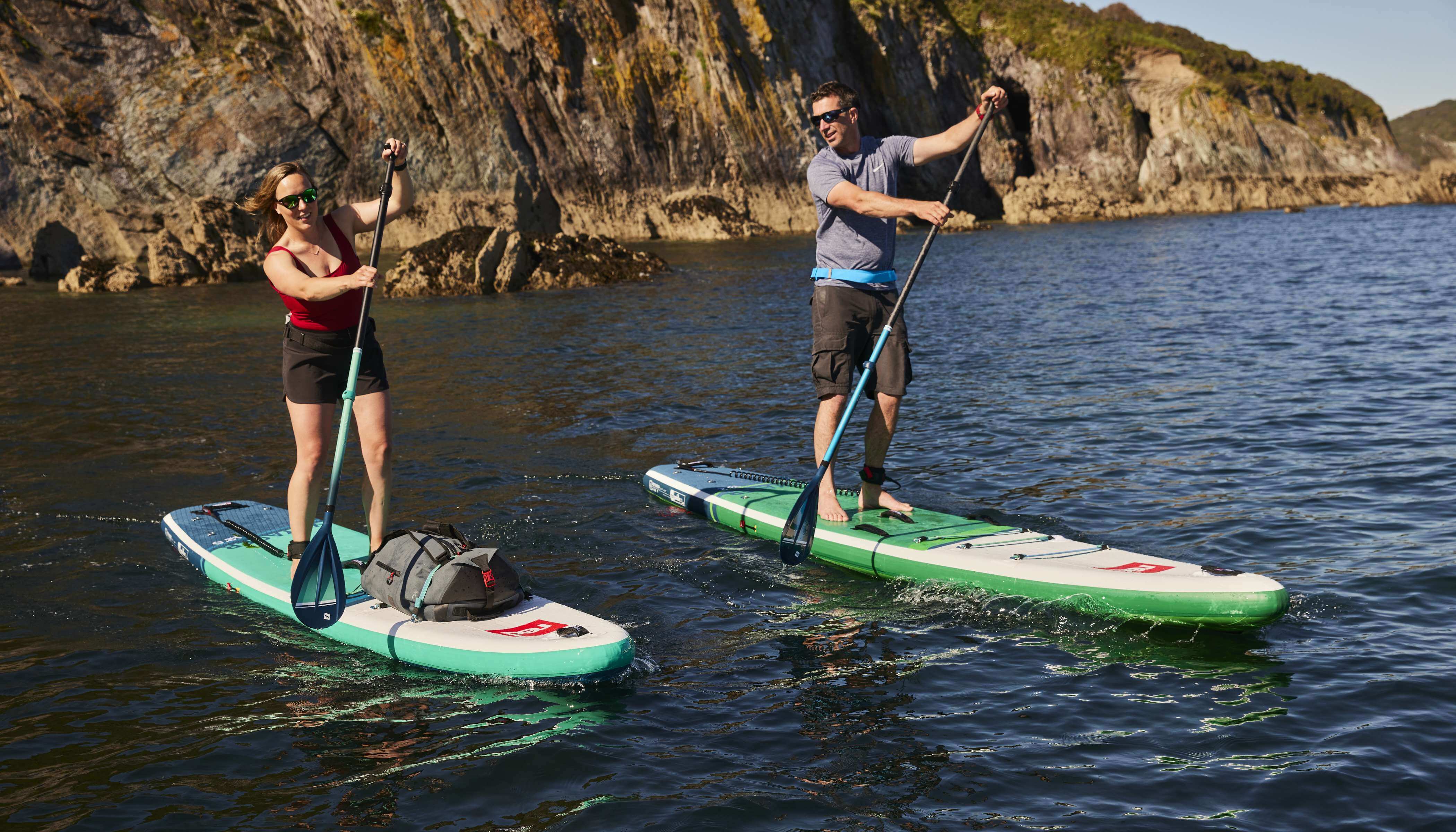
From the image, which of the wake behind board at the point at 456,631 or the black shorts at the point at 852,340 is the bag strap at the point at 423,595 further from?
the black shorts at the point at 852,340

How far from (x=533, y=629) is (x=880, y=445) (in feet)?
10.9

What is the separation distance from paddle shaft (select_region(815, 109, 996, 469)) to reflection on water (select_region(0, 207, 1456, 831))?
3.17 ft

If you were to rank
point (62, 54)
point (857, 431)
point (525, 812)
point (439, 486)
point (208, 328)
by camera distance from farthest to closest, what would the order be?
point (62, 54)
point (208, 328)
point (857, 431)
point (439, 486)
point (525, 812)

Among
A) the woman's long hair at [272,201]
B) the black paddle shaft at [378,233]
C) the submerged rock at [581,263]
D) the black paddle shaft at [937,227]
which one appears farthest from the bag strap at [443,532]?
the submerged rock at [581,263]

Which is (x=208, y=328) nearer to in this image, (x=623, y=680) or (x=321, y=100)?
(x=623, y=680)

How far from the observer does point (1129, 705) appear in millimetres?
5523

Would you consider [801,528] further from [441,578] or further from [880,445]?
[441,578]

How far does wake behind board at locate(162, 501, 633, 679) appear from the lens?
5770mm

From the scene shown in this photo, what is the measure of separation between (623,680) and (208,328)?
22.2 meters

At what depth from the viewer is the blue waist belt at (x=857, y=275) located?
779 cm

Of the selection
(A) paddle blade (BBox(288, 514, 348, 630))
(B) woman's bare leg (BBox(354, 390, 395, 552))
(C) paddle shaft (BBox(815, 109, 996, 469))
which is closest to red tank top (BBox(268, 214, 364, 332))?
(B) woman's bare leg (BBox(354, 390, 395, 552))

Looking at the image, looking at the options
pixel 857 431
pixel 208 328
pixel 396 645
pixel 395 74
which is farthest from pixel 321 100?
pixel 396 645

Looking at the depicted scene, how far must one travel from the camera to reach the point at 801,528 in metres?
7.54

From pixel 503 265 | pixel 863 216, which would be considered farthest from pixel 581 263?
pixel 863 216
